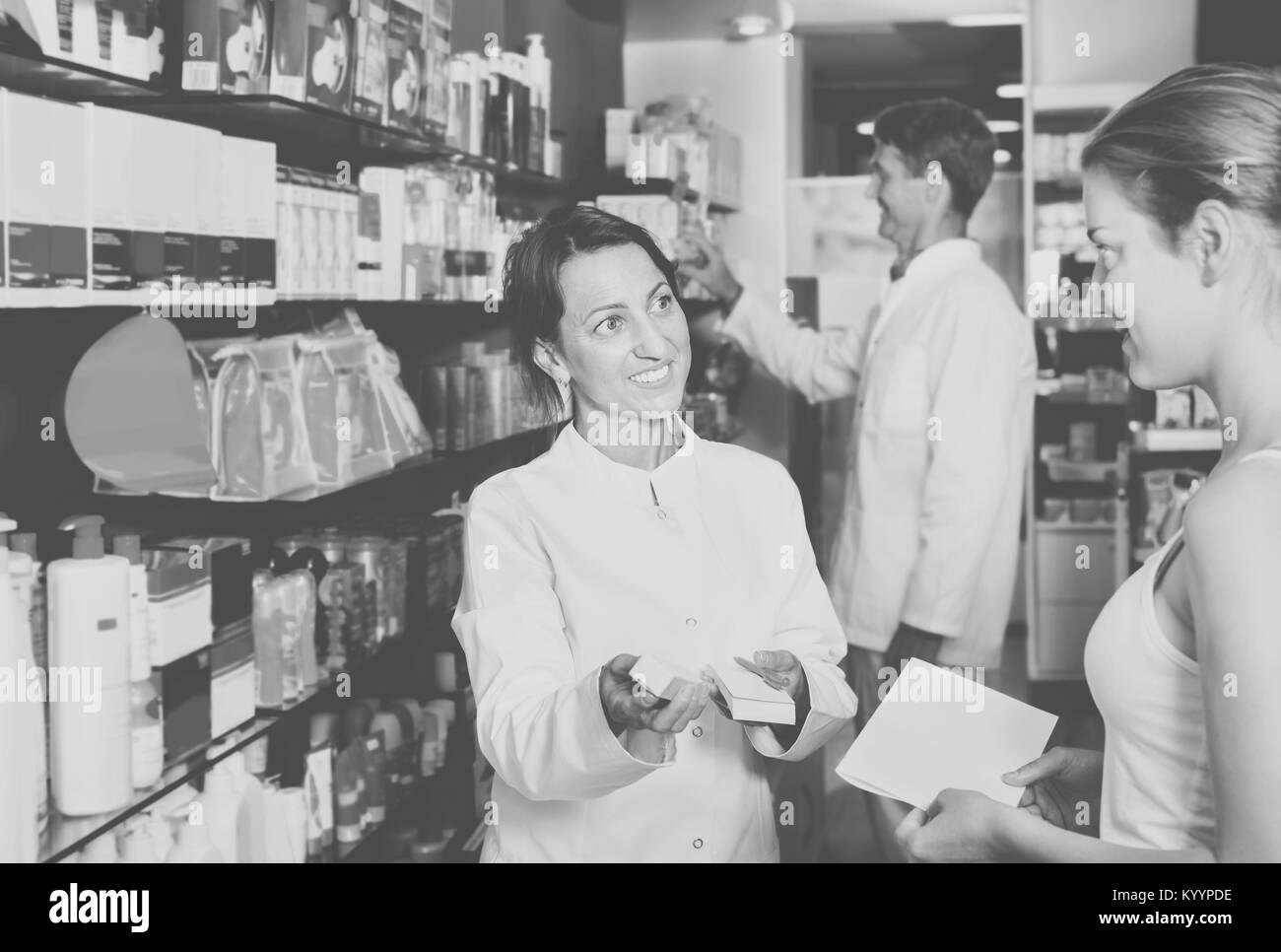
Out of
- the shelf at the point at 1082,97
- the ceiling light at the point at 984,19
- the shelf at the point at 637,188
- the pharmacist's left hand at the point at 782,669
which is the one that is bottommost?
the pharmacist's left hand at the point at 782,669

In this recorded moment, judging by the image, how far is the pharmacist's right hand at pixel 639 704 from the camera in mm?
1562

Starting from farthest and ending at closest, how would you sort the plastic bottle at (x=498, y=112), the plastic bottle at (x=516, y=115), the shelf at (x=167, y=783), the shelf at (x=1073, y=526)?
the shelf at (x=1073, y=526) → the plastic bottle at (x=516, y=115) → the plastic bottle at (x=498, y=112) → the shelf at (x=167, y=783)

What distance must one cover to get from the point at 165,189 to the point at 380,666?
1.73 m

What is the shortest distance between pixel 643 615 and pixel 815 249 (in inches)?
233

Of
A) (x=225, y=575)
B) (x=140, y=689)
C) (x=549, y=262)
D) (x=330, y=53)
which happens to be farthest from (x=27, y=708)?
(x=330, y=53)

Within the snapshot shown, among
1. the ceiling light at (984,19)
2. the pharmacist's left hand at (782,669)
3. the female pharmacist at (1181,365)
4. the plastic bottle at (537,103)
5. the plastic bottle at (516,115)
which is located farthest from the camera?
the ceiling light at (984,19)

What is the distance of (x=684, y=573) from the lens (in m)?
1.88

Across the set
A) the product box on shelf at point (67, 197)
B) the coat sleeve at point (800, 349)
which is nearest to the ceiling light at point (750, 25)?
the coat sleeve at point (800, 349)

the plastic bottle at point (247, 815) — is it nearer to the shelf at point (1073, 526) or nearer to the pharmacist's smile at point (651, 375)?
the pharmacist's smile at point (651, 375)

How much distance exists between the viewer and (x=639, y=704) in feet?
5.17

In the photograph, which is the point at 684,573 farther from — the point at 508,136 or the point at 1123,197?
the point at 508,136

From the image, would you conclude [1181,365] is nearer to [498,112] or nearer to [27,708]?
[27,708]

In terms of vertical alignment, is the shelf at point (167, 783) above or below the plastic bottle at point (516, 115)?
below
